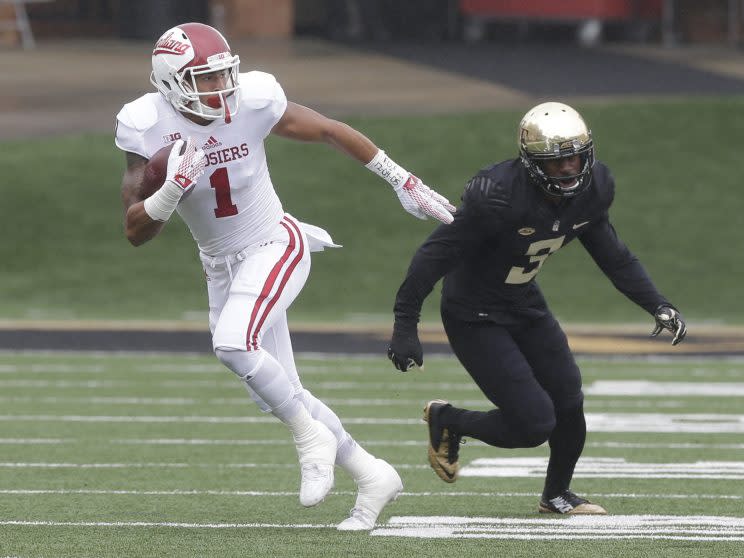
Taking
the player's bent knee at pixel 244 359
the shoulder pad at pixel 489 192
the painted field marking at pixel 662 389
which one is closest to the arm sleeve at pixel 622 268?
the shoulder pad at pixel 489 192

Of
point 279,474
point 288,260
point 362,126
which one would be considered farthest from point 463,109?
point 288,260

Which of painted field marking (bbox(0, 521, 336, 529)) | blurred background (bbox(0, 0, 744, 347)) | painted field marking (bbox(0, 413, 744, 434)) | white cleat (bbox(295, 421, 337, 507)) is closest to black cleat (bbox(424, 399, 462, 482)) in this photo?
painted field marking (bbox(0, 521, 336, 529))

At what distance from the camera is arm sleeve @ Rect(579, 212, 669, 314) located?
21.0ft

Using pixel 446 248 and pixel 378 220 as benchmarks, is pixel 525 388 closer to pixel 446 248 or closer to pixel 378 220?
Answer: pixel 446 248

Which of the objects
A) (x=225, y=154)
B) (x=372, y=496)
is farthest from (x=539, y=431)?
(x=225, y=154)

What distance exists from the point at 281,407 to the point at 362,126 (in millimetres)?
13907

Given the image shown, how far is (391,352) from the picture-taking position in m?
6.12

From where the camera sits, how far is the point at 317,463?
19.6 feet

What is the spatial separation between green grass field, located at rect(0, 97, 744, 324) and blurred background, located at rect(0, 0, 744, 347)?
1.2 inches

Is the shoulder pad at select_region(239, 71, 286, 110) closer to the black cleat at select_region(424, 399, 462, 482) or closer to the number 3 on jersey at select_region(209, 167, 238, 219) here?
the number 3 on jersey at select_region(209, 167, 238, 219)

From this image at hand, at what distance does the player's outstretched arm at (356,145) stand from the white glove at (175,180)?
0.61 meters

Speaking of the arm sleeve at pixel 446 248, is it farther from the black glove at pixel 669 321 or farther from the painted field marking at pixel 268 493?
the painted field marking at pixel 268 493

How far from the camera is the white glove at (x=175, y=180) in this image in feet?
18.7

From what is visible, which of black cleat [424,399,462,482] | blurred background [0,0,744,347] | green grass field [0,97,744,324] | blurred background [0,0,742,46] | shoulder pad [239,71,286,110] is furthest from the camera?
blurred background [0,0,742,46]
